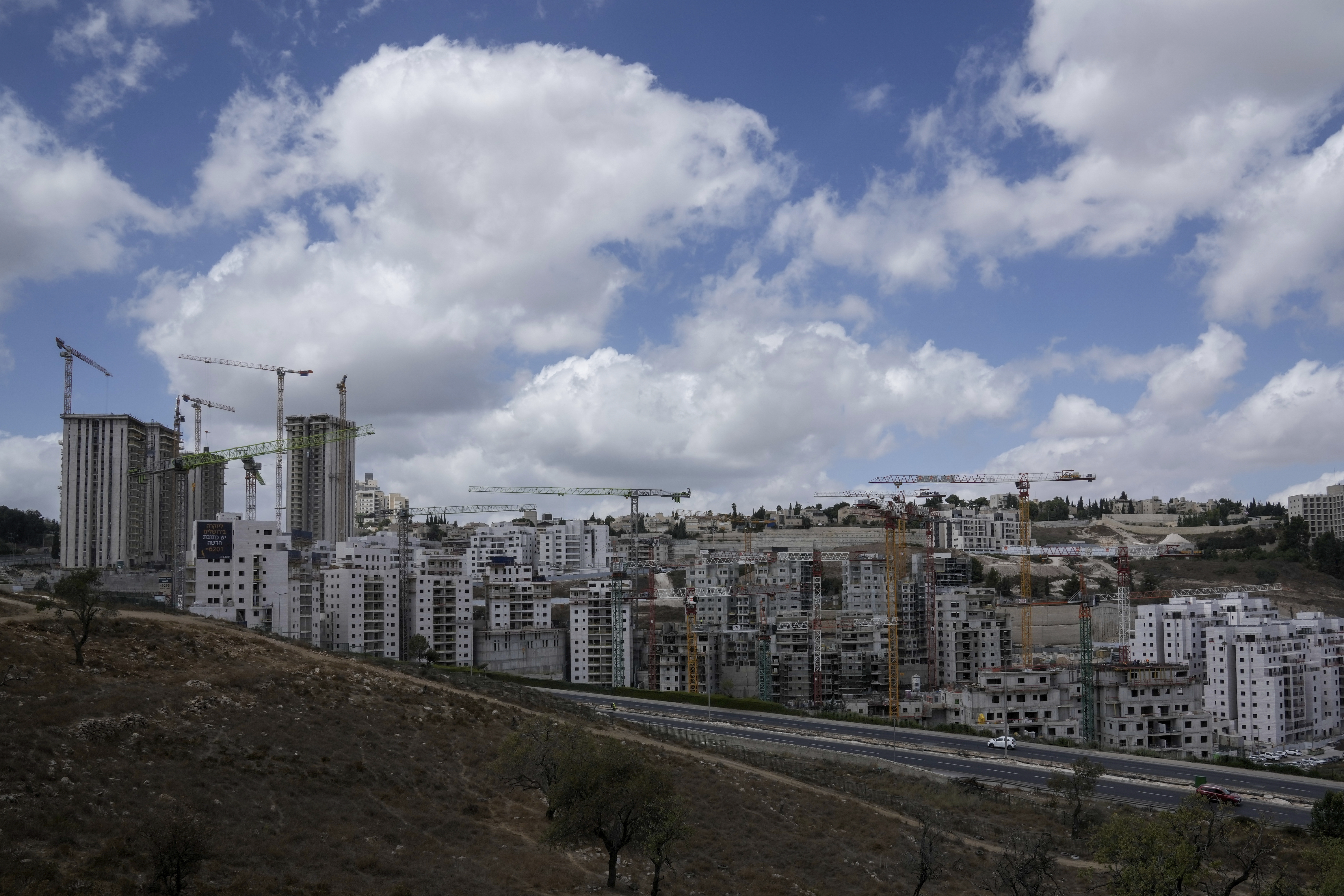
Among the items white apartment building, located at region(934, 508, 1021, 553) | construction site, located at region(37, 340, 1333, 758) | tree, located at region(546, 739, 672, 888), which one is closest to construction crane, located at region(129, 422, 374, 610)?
construction site, located at region(37, 340, 1333, 758)

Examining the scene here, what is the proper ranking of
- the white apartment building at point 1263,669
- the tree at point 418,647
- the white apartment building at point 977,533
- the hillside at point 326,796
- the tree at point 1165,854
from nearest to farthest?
1. the hillside at point 326,796
2. the tree at point 1165,854
3. the white apartment building at point 1263,669
4. the tree at point 418,647
5. the white apartment building at point 977,533

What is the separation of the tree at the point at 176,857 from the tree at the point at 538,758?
10.6 m

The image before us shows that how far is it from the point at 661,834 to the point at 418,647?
196 ft

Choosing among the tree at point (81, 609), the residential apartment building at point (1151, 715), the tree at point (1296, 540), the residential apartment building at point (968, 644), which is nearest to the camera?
the tree at point (81, 609)

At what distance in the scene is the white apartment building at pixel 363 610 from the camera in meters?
78.1

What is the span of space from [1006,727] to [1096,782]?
931 inches

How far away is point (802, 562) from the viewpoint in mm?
137625

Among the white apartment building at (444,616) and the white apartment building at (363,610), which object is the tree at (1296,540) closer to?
the white apartment building at (444,616)

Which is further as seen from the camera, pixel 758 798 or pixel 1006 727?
pixel 1006 727

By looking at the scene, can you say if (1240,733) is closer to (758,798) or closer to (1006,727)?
(1006,727)

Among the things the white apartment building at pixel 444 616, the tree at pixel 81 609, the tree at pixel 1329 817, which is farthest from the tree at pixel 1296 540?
the tree at pixel 81 609

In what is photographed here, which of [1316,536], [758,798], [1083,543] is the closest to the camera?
[758,798]

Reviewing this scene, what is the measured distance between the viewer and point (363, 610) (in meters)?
79.1

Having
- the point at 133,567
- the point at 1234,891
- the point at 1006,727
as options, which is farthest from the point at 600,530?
the point at 1234,891
